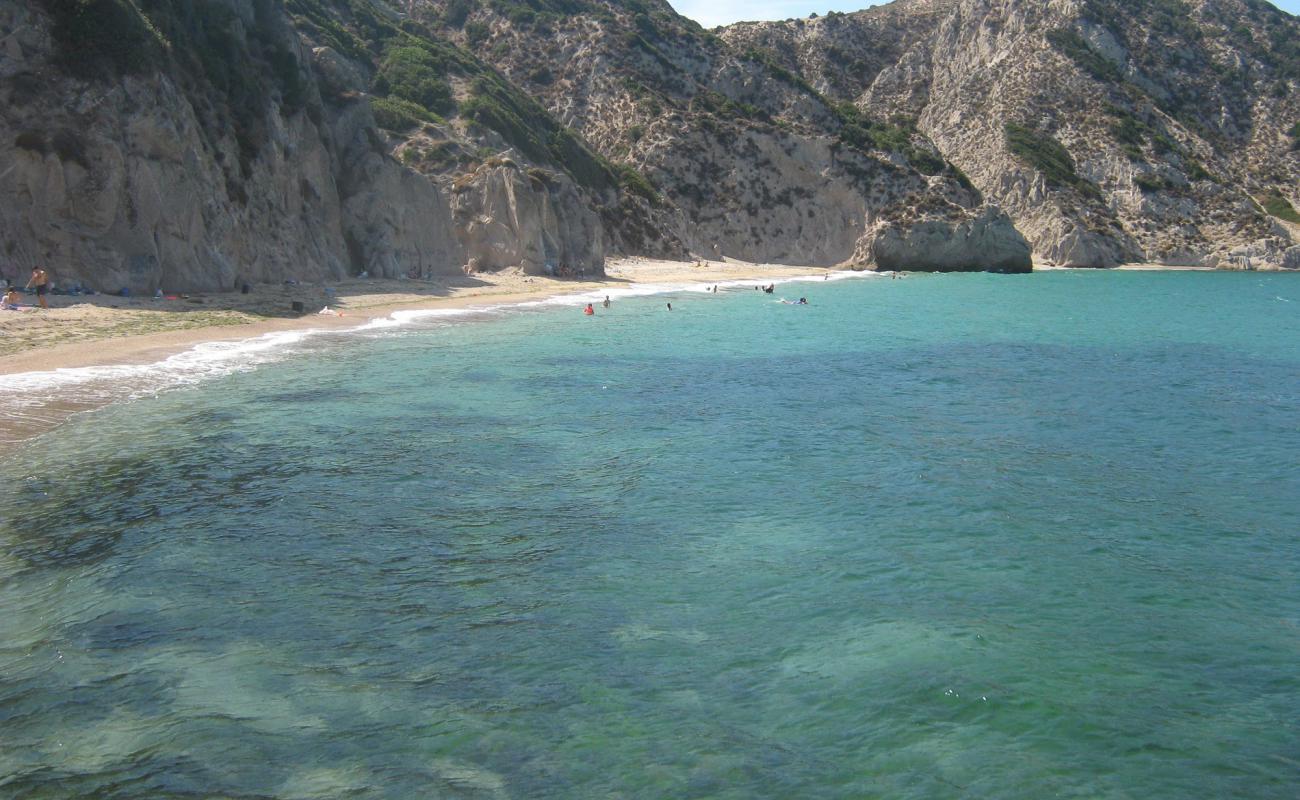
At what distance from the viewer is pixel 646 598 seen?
30.9 ft

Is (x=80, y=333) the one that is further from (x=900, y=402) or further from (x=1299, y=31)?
(x=1299, y=31)

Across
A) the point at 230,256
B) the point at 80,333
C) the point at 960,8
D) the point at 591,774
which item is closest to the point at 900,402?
the point at 591,774

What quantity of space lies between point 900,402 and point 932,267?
6807cm

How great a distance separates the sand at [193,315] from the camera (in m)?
21.9

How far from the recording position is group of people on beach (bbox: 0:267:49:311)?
24547 mm

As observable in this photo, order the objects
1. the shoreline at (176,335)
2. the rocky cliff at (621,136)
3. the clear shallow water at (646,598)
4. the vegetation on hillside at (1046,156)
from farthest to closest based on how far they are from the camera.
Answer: the vegetation on hillside at (1046,156) < the rocky cliff at (621,136) < the shoreline at (176,335) < the clear shallow water at (646,598)

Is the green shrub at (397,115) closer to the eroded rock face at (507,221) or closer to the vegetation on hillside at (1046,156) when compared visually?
the eroded rock face at (507,221)

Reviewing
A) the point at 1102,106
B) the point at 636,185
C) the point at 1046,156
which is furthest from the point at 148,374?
the point at 1102,106

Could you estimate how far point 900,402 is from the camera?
20.2 meters

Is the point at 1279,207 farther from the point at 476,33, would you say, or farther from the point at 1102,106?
the point at 476,33

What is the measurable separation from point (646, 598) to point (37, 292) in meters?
→ 23.4

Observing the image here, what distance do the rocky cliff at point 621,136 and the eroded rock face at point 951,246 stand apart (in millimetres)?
254

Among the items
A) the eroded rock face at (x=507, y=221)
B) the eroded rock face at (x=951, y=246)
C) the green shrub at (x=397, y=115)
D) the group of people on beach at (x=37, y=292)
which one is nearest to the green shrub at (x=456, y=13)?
the green shrub at (x=397, y=115)

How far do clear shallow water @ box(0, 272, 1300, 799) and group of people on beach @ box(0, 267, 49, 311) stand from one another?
9.27m
